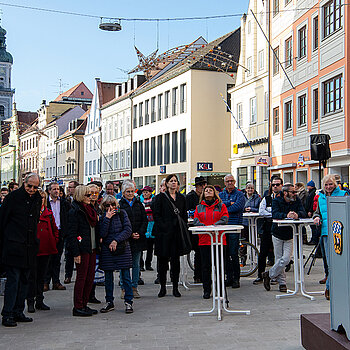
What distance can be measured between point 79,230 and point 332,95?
1734cm

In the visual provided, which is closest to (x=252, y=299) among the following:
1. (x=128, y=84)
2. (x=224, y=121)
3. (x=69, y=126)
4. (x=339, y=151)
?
(x=339, y=151)

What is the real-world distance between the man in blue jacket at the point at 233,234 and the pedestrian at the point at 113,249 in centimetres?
268

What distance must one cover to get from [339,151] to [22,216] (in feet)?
54.7

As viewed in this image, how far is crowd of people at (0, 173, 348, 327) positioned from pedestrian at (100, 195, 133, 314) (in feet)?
0.05

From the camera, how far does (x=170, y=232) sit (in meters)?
10.6

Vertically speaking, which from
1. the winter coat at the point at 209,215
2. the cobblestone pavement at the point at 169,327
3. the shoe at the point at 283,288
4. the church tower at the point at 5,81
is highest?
the church tower at the point at 5,81

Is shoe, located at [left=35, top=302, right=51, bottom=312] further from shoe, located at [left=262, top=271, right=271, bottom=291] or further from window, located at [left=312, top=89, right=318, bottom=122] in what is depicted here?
window, located at [left=312, top=89, right=318, bottom=122]

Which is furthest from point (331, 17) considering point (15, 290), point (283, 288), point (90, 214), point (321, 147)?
point (15, 290)

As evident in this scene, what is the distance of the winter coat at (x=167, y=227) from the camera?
1055 cm

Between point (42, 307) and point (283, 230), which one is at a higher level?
A: point (283, 230)

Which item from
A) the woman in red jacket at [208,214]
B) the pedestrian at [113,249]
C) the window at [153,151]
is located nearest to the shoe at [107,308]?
the pedestrian at [113,249]

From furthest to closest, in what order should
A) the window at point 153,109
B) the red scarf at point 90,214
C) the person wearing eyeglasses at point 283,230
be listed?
the window at point 153,109 < the person wearing eyeglasses at point 283,230 < the red scarf at point 90,214

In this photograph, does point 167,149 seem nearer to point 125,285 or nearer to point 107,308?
point 125,285

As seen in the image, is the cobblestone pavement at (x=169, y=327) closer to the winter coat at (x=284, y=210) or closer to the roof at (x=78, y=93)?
the winter coat at (x=284, y=210)
